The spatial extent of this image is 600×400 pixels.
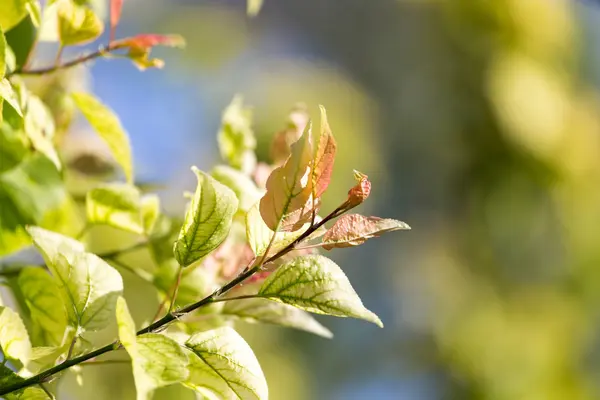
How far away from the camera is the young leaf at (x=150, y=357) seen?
17cm

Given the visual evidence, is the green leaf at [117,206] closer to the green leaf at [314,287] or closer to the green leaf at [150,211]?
the green leaf at [150,211]

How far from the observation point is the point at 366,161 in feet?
11.5

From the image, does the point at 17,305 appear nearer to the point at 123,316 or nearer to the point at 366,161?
the point at 123,316

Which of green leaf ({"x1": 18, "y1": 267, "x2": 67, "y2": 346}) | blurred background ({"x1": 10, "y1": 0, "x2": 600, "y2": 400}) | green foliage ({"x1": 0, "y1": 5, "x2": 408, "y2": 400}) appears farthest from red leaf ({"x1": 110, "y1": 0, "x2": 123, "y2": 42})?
blurred background ({"x1": 10, "y1": 0, "x2": 600, "y2": 400})

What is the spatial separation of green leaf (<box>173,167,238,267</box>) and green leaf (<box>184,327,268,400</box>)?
0.02 metres

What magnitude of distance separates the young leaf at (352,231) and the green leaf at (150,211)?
0.16 m

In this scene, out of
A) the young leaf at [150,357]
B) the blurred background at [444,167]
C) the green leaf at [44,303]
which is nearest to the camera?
the young leaf at [150,357]

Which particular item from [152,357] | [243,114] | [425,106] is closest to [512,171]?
[425,106]

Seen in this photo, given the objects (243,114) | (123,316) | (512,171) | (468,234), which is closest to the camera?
(123,316)

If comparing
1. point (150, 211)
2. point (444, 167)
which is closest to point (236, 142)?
point (150, 211)

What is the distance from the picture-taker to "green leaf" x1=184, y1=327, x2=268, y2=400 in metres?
0.19

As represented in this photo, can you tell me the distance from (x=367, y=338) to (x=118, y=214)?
379 centimetres

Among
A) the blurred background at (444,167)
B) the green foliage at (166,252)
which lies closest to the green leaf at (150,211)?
the green foliage at (166,252)

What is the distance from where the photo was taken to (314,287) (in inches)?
7.6
